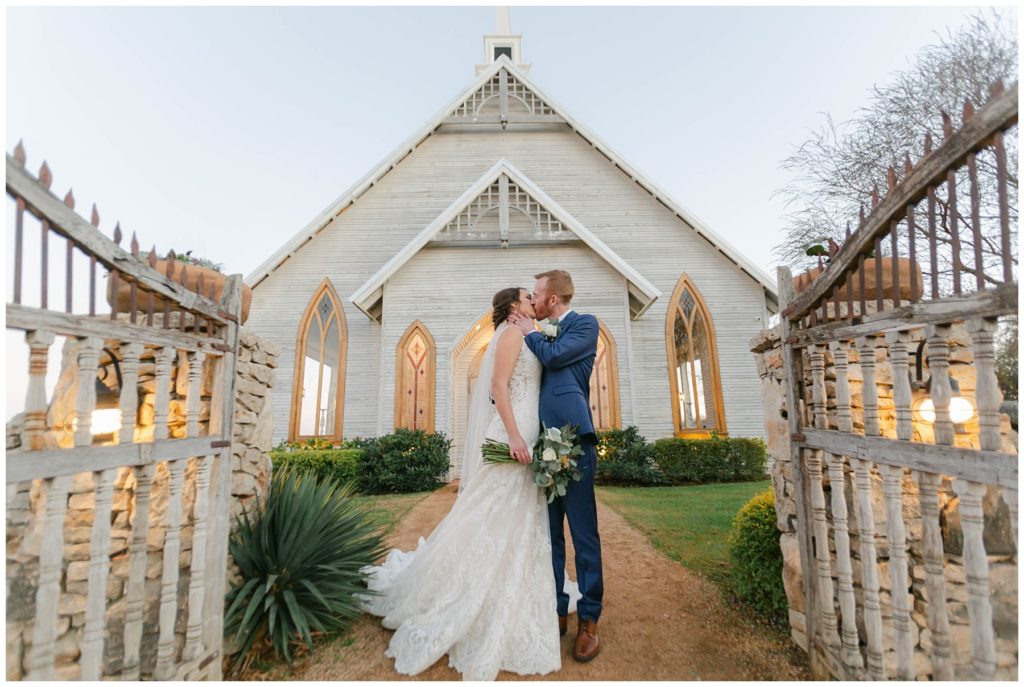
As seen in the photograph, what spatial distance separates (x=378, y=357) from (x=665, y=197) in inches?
349

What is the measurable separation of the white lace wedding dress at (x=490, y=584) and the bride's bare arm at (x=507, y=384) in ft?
0.52

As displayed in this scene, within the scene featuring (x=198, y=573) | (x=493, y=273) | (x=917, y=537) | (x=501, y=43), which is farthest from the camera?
(x=501, y=43)

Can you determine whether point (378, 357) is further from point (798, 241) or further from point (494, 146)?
point (798, 241)

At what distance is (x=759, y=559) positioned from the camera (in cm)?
361

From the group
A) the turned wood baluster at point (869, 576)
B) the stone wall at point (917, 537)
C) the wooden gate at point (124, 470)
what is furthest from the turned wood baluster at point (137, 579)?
the stone wall at point (917, 537)

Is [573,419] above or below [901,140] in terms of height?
below

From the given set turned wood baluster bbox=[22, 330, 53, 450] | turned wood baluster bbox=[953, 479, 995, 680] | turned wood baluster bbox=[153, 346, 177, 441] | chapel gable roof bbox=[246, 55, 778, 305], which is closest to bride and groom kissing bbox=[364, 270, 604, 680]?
turned wood baluster bbox=[953, 479, 995, 680]

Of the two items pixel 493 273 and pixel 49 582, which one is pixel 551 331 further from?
pixel 493 273

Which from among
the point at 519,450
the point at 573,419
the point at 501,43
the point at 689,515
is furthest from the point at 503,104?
the point at 519,450

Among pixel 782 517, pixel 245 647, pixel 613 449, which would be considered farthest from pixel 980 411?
pixel 613 449

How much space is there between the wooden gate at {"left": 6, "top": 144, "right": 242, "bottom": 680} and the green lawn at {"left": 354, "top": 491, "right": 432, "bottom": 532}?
348cm

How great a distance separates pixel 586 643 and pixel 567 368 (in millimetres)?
1844

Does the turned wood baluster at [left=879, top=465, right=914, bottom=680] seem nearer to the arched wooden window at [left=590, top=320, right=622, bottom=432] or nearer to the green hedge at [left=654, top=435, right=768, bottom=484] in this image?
the green hedge at [left=654, top=435, right=768, bottom=484]

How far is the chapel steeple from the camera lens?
20.5 m
